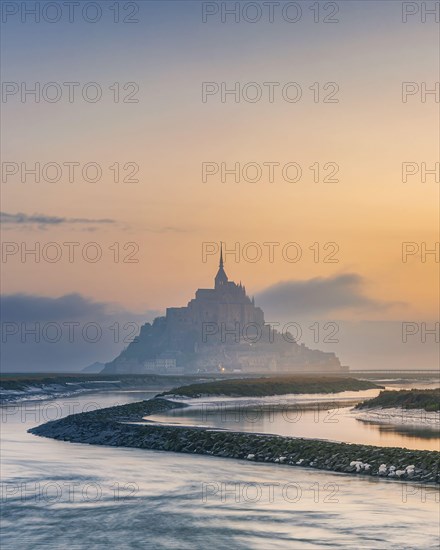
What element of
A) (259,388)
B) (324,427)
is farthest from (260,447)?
(259,388)

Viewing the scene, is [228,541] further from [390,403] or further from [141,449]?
[390,403]

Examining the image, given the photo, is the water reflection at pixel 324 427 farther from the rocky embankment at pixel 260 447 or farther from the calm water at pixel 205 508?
the calm water at pixel 205 508

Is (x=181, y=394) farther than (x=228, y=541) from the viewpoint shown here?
Yes

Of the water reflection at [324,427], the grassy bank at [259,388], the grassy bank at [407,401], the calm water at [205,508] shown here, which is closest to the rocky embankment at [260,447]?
the calm water at [205,508]

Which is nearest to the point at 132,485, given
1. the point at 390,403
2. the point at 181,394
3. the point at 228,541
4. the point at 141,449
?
the point at 228,541

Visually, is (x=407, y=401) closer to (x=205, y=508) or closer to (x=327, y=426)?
(x=327, y=426)

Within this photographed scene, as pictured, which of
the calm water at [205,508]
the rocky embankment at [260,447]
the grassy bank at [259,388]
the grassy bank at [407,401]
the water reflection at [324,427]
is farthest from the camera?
the grassy bank at [259,388]

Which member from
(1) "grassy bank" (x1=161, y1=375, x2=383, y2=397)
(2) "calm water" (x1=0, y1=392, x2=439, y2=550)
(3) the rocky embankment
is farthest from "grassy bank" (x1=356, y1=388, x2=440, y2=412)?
(1) "grassy bank" (x1=161, y1=375, x2=383, y2=397)
